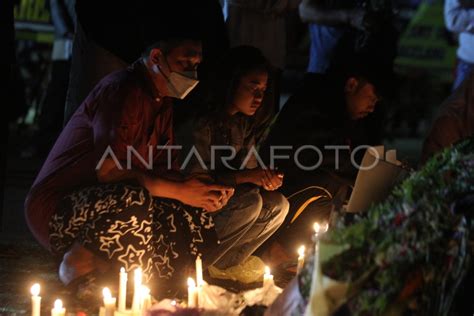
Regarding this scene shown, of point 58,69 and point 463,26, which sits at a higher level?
point 463,26

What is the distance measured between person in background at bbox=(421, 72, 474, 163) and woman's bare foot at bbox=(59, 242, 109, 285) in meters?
2.46

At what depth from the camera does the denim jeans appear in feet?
17.2

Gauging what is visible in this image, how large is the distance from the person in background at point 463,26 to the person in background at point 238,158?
312 centimetres

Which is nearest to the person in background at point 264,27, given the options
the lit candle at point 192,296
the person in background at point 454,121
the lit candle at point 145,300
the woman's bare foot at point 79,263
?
the person in background at point 454,121

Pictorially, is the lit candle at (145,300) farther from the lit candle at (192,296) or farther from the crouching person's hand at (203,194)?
the crouching person's hand at (203,194)

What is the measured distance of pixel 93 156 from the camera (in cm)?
462

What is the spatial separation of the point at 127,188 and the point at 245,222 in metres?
1.04

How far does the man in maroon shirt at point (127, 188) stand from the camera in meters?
4.44

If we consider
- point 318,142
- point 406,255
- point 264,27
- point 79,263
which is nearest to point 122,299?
point 79,263

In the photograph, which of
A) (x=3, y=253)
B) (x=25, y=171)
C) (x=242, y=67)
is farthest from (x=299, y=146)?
(x=25, y=171)

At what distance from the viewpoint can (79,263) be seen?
178 inches

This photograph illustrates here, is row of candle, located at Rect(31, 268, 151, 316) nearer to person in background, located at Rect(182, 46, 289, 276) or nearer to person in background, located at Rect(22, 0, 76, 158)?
person in background, located at Rect(182, 46, 289, 276)

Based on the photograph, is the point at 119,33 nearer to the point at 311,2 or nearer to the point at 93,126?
the point at 93,126

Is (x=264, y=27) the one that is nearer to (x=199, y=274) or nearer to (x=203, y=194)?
(x=203, y=194)
